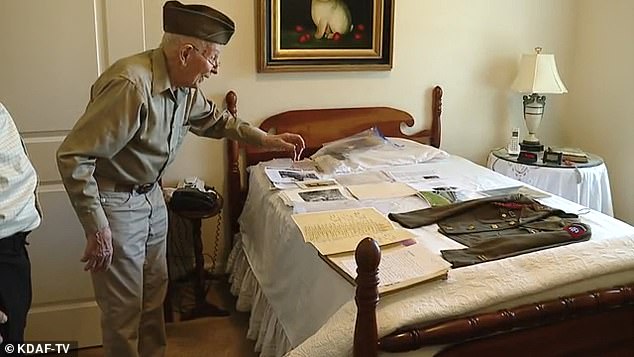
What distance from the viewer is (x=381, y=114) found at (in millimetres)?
3656

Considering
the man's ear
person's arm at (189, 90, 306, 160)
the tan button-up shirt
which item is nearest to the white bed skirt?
person's arm at (189, 90, 306, 160)

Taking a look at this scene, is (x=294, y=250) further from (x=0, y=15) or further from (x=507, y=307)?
Answer: (x=0, y=15)

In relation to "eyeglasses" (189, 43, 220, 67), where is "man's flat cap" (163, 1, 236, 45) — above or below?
above

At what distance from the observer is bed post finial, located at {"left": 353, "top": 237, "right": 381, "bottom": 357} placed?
4.74 feet

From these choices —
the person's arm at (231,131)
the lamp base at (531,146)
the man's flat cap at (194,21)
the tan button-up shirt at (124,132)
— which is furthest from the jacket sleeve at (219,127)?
the lamp base at (531,146)

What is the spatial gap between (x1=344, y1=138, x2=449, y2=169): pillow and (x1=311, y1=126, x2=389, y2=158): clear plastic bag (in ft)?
0.09

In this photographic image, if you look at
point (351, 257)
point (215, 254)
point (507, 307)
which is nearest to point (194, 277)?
point (215, 254)

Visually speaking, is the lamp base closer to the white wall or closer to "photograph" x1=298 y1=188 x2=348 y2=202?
the white wall

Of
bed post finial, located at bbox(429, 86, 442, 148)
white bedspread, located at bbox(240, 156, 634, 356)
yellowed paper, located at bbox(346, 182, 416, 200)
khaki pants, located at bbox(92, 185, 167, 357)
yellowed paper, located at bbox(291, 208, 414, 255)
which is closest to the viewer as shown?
white bedspread, located at bbox(240, 156, 634, 356)

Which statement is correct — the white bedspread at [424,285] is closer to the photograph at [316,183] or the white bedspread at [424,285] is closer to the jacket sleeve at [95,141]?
the photograph at [316,183]

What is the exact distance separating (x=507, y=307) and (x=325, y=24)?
223 centimetres

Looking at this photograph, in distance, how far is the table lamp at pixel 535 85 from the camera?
3.62 m

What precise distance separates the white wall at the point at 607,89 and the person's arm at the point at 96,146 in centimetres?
278

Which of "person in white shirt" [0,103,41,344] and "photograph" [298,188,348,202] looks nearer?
"person in white shirt" [0,103,41,344]
